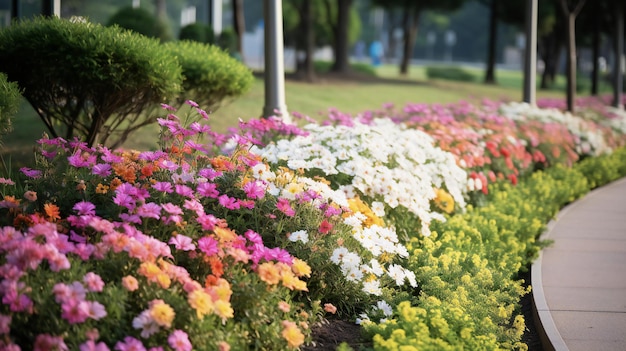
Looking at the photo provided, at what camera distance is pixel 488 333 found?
501cm

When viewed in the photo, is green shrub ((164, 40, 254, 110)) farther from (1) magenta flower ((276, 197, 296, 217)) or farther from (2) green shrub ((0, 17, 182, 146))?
(1) magenta flower ((276, 197, 296, 217))

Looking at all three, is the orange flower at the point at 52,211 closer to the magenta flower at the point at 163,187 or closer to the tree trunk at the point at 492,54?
the magenta flower at the point at 163,187

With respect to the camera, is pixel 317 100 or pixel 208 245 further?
pixel 317 100

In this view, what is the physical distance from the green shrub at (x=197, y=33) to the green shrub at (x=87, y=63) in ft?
35.4

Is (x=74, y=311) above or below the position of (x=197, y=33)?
below

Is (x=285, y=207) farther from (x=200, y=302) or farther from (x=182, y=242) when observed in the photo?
(x=200, y=302)

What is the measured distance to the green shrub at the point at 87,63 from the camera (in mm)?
7500

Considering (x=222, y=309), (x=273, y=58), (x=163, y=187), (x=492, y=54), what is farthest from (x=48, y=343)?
(x=492, y=54)

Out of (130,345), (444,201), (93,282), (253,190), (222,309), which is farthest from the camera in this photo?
(444,201)

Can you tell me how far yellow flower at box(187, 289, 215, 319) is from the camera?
12.7ft

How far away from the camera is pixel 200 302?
388 cm

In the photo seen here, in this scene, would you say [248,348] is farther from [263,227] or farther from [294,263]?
[263,227]

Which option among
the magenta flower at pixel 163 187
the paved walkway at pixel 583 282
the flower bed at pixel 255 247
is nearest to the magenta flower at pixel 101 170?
the flower bed at pixel 255 247

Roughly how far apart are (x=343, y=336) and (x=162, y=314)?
5.05ft
